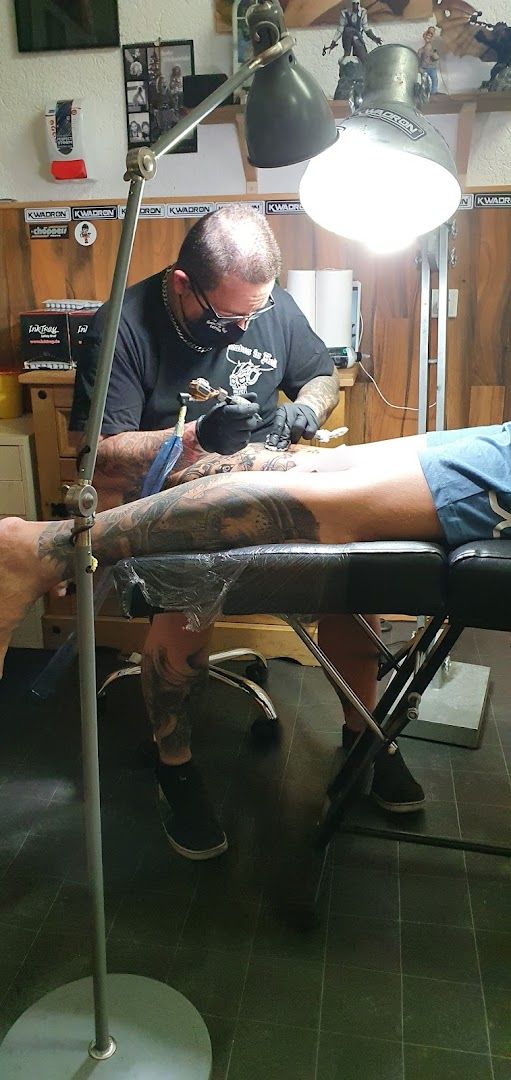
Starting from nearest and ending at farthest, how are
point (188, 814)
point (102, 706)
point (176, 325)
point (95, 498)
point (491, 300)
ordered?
point (95, 498)
point (188, 814)
point (176, 325)
point (102, 706)
point (491, 300)

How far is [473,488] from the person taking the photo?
1.28 m

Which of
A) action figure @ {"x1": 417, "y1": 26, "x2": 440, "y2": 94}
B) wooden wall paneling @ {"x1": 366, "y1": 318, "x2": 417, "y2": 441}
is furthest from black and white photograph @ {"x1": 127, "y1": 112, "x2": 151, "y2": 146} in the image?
wooden wall paneling @ {"x1": 366, "y1": 318, "x2": 417, "y2": 441}

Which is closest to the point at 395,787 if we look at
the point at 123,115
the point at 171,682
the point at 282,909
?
the point at 282,909

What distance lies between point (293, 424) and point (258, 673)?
725mm

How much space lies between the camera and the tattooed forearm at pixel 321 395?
1.98 metres

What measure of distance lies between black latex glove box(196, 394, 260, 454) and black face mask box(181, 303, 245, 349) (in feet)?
0.77

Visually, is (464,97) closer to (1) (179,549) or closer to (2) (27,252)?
(2) (27,252)

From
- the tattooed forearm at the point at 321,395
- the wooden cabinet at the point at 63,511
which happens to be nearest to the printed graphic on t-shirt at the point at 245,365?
the tattooed forearm at the point at 321,395

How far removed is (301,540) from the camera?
1.33 metres

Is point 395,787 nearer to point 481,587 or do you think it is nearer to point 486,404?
point 481,587

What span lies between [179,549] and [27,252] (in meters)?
Answer: 1.66

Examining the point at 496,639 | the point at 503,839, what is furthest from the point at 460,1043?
the point at 496,639

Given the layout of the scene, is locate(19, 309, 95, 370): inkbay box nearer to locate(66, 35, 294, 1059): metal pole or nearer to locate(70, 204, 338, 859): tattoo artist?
locate(70, 204, 338, 859): tattoo artist

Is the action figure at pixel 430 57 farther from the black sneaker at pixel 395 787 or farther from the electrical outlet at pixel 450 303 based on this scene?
the black sneaker at pixel 395 787
